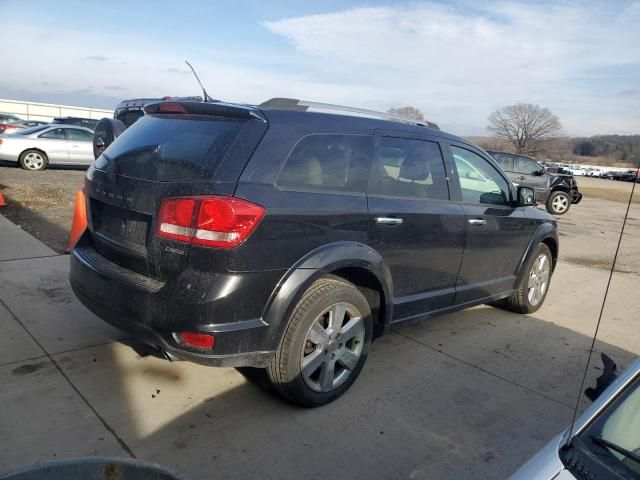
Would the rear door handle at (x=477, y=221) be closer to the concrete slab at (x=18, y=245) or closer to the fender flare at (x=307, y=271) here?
the fender flare at (x=307, y=271)

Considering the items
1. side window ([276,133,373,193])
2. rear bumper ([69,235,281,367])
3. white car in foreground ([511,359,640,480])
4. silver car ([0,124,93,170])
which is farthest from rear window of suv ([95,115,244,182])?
silver car ([0,124,93,170])

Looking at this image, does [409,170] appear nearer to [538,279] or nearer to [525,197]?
[525,197]

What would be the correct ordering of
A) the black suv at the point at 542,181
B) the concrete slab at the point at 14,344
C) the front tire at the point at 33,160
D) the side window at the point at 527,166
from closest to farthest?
the concrete slab at the point at 14,344 < the front tire at the point at 33,160 < the black suv at the point at 542,181 < the side window at the point at 527,166

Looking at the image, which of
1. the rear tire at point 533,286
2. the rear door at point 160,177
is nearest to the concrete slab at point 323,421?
the rear door at point 160,177

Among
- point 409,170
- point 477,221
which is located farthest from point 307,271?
point 477,221

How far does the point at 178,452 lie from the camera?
2824 mm

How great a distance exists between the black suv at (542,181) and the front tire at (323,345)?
47.4ft

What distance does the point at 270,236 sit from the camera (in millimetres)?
2928

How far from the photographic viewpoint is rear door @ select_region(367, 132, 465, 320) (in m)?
3.66

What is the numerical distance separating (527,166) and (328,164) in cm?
1514

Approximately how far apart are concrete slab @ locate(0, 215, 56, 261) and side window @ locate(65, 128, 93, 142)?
9.16m

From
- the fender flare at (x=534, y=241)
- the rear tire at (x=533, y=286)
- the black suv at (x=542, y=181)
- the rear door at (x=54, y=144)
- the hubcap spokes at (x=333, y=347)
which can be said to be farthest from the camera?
the black suv at (x=542, y=181)

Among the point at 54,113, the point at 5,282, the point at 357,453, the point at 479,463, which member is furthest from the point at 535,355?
the point at 54,113

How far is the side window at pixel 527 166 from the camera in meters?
16.9
